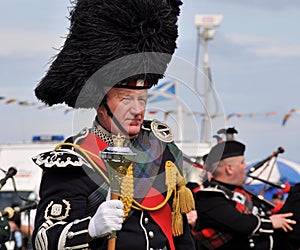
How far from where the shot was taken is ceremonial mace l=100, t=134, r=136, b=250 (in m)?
4.25

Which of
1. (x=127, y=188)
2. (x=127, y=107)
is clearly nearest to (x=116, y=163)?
(x=127, y=188)

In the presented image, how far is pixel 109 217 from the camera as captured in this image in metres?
4.17

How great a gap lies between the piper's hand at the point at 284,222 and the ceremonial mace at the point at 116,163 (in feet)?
12.7

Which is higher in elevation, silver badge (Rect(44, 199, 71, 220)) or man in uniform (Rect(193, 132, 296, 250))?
silver badge (Rect(44, 199, 71, 220))

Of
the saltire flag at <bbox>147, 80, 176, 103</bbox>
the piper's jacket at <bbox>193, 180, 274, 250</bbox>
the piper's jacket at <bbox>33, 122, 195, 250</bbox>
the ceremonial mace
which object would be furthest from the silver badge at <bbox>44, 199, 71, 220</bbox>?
the piper's jacket at <bbox>193, 180, 274, 250</bbox>

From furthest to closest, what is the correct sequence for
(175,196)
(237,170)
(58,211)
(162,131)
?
(237,170), (162,131), (175,196), (58,211)

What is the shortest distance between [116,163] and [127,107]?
0.34 meters

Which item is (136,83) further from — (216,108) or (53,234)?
(53,234)

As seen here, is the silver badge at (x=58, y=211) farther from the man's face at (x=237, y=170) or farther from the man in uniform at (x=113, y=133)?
the man's face at (x=237, y=170)

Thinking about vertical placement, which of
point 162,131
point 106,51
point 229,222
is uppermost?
point 106,51

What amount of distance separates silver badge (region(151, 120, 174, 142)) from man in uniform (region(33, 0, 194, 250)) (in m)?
0.03

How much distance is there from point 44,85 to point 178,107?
2.01 feet

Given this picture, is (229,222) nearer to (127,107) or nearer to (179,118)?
(179,118)

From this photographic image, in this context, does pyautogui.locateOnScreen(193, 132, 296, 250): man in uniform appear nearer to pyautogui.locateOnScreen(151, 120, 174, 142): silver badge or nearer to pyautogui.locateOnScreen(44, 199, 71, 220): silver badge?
pyautogui.locateOnScreen(151, 120, 174, 142): silver badge
